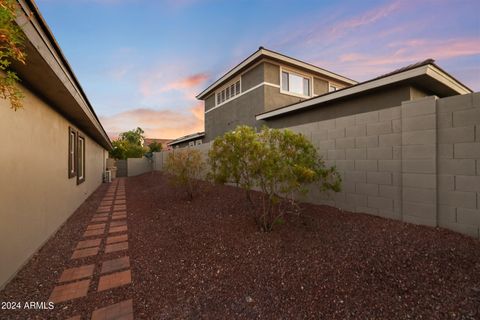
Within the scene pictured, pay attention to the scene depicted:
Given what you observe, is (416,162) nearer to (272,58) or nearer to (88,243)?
(88,243)

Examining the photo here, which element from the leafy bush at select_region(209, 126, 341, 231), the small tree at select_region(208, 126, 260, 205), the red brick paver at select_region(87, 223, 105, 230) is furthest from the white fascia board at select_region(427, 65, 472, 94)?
the red brick paver at select_region(87, 223, 105, 230)

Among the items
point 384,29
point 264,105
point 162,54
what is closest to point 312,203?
point 384,29

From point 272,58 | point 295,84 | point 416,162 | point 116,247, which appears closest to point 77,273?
point 116,247

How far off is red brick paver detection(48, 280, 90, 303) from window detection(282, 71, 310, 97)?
451 inches

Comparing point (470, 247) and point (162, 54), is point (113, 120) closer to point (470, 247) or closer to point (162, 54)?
point (162, 54)

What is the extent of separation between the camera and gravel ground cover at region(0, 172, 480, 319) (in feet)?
6.75

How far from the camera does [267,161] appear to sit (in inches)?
137

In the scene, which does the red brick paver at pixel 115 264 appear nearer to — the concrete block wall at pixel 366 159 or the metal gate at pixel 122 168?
the concrete block wall at pixel 366 159

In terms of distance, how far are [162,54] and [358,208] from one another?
31.3 ft

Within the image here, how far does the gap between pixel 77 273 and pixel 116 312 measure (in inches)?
50.8

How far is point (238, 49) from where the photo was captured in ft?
36.0

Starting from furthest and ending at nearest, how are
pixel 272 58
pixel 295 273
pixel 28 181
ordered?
1. pixel 272 58
2. pixel 28 181
3. pixel 295 273

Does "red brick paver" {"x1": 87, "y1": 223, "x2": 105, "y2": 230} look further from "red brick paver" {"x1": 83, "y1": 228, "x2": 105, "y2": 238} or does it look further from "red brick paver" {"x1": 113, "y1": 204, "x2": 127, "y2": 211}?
"red brick paver" {"x1": 113, "y1": 204, "x2": 127, "y2": 211}

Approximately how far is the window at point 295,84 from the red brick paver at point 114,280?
11123mm
